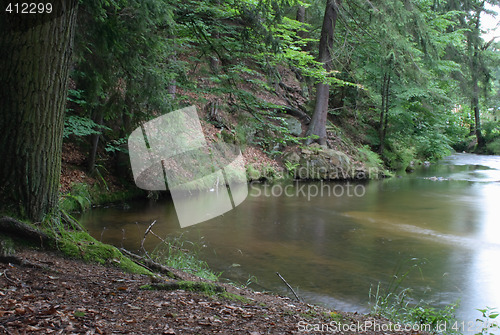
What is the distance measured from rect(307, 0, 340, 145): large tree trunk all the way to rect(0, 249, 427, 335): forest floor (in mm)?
12695

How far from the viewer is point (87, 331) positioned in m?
2.41

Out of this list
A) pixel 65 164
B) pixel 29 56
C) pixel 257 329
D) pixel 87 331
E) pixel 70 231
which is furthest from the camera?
pixel 65 164

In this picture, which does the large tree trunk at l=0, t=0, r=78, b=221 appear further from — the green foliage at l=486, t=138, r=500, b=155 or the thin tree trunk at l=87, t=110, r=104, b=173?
the green foliage at l=486, t=138, r=500, b=155

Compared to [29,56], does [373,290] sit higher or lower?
lower

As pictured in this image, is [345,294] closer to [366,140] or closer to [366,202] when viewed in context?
[366,202]

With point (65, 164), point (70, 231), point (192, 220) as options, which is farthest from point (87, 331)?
point (65, 164)

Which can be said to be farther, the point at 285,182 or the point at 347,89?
the point at 347,89

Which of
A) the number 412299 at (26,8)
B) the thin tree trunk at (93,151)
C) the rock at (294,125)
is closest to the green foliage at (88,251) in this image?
the number 412299 at (26,8)

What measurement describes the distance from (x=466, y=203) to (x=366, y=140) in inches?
383

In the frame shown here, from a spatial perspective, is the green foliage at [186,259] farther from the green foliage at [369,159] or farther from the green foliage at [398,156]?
the green foliage at [398,156]

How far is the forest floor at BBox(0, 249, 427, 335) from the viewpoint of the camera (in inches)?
98.7

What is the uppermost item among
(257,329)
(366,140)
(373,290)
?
(366,140)

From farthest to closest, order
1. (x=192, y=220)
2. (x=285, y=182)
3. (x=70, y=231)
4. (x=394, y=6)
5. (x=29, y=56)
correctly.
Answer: (x=285, y=182), (x=394, y=6), (x=192, y=220), (x=70, y=231), (x=29, y=56)

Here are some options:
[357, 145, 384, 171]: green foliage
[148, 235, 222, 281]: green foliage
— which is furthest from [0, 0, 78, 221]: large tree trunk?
[357, 145, 384, 171]: green foliage
